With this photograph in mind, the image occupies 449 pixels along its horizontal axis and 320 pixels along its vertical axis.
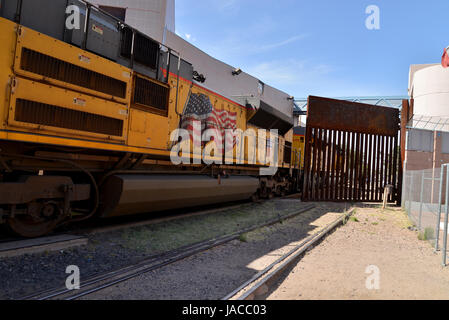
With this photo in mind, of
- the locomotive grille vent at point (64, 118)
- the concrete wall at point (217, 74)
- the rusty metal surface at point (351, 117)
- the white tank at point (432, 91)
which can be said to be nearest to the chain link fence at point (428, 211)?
the rusty metal surface at point (351, 117)

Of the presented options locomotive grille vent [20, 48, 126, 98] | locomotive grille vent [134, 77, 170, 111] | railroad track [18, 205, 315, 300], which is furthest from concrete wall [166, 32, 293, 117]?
railroad track [18, 205, 315, 300]

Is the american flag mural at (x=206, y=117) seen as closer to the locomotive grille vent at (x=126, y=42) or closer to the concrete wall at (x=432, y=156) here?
the locomotive grille vent at (x=126, y=42)

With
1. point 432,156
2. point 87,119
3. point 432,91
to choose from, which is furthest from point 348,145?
point 432,91

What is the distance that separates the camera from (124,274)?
3.99m

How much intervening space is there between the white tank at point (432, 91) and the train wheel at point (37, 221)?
2880cm

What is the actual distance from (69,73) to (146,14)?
1437 cm

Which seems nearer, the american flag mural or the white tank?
the american flag mural

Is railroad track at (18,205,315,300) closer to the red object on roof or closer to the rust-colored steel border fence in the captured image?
the rust-colored steel border fence

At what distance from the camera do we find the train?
14.7 ft

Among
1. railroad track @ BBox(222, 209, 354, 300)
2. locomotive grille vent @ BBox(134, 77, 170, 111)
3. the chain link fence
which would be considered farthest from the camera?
locomotive grille vent @ BBox(134, 77, 170, 111)

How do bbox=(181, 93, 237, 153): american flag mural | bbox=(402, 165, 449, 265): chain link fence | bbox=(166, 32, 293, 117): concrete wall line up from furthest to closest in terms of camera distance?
bbox=(166, 32, 293, 117): concrete wall, bbox=(181, 93, 237, 153): american flag mural, bbox=(402, 165, 449, 265): chain link fence

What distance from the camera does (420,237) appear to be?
7.62m

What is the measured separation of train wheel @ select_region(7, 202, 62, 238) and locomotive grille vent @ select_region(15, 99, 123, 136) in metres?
1.22

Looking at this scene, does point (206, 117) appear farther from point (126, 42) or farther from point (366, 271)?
point (366, 271)
